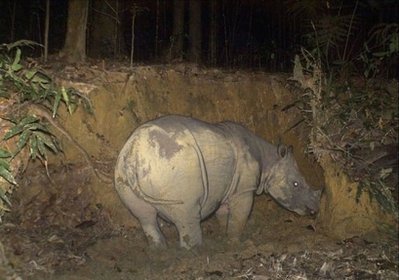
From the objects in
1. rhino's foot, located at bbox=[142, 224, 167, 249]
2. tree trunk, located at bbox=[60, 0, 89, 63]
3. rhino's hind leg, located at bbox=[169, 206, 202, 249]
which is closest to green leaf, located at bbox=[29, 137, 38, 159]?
rhino's foot, located at bbox=[142, 224, 167, 249]

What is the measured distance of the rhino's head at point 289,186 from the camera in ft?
24.3

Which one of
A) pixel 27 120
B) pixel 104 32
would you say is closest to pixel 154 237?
pixel 27 120

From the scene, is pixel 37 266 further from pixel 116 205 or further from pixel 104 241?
pixel 116 205

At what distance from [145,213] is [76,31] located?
3321 mm

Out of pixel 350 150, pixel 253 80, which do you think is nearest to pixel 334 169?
pixel 350 150

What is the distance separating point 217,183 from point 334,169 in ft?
5.44

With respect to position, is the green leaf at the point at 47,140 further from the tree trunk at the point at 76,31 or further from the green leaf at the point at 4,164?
the tree trunk at the point at 76,31

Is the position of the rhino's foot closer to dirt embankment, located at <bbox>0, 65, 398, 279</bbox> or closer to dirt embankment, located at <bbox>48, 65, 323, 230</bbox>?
dirt embankment, located at <bbox>0, 65, 398, 279</bbox>

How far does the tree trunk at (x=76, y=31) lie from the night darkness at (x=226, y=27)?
4.80ft

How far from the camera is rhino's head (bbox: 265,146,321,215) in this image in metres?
7.40

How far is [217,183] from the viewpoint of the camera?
655cm

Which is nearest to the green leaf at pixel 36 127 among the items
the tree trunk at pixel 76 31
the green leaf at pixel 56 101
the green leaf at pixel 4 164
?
the green leaf at pixel 56 101

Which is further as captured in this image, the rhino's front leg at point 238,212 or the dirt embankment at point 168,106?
the rhino's front leg at point 238,212

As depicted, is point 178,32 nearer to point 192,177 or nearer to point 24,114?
point 192,177
